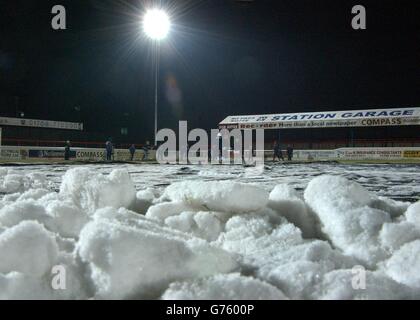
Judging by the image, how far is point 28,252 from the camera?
1.85 meters

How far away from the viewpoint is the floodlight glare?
27.8m

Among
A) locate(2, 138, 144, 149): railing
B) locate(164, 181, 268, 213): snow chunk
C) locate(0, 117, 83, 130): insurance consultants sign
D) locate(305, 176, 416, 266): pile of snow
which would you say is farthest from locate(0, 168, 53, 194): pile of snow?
locate(0, 117, 83, 130): insurance consultants sign

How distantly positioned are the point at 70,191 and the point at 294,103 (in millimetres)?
39491

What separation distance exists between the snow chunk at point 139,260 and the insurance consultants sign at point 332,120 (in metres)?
33.3

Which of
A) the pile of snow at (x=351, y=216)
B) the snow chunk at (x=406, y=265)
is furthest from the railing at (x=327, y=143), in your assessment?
the snow chunk at (x=406, y=265)

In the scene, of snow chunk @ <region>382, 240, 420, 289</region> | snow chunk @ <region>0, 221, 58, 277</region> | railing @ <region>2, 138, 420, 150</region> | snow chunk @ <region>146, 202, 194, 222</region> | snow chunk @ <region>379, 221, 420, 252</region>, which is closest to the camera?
snow chunk @ <region>0, 221, 58, 277</region>

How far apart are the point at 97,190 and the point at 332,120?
109 feet

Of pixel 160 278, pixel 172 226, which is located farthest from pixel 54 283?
pixel 172 226

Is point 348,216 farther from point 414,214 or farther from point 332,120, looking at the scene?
point 332,120

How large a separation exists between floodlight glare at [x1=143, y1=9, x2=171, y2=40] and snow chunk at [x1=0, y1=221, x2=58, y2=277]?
90.4 feet

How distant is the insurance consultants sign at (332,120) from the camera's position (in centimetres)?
3172

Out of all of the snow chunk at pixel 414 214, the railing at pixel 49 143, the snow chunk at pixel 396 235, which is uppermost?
the railing at pixel 49 143

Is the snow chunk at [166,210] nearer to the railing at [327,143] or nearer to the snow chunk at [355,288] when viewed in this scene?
the snow chunk at [355,288]

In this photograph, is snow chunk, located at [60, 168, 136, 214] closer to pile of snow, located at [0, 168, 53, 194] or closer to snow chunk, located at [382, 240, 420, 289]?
snow chunk, located at [382, 240, 420, 289]
